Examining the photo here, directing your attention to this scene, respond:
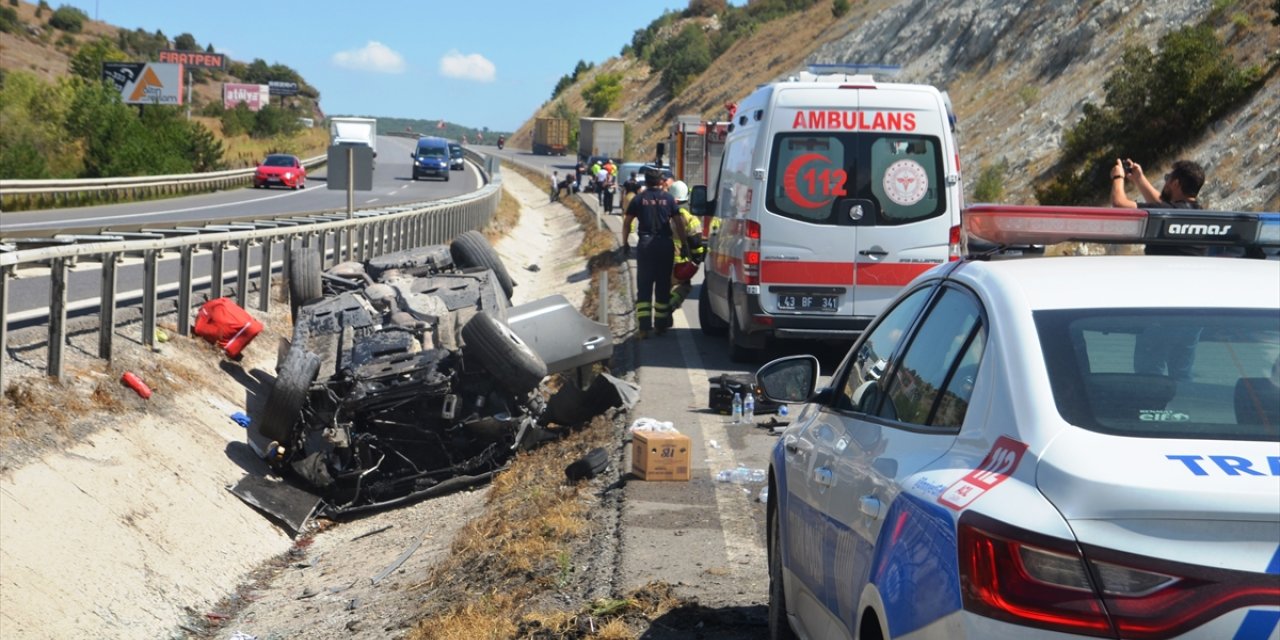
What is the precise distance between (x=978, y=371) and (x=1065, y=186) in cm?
2959

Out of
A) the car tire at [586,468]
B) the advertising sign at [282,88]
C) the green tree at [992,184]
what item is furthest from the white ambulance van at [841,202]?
the advertising sign at [282,88]

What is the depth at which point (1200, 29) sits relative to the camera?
32156 millimetres

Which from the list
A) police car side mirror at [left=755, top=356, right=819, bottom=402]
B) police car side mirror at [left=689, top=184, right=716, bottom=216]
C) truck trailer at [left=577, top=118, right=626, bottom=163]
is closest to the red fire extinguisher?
police car side mirror at [left=689, top=184, right=716, bottom=216]

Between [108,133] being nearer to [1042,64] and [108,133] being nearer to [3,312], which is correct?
[1042,64]

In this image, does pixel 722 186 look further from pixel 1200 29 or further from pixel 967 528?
pixel 1200 29

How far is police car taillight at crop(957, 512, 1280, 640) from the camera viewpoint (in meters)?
2.66

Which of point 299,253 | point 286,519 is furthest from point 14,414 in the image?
point 299,253

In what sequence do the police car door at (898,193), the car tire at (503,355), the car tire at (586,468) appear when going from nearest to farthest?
1. the car tire at (586,468)
2. the car tire at (503,355)
3. the police car door at (898,193)

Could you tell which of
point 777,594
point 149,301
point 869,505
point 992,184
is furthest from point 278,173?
point 869,505

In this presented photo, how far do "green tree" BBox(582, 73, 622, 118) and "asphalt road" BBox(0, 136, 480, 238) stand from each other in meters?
58.1

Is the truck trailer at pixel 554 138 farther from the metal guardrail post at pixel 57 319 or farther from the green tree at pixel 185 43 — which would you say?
the metal guardrail post at pixel 57 319

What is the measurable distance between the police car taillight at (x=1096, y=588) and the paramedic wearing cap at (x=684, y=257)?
1341cm

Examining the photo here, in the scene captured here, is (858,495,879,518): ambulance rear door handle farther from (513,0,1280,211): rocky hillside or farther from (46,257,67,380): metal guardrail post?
(513,0,1280,211): rocky hillside

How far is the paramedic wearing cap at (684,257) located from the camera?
16391 millimetres
